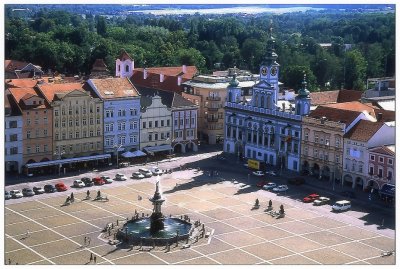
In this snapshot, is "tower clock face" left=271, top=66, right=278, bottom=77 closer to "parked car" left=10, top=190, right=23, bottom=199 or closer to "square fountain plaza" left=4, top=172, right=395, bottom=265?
"square fountain plaza" left=4, top=172, right=395, bottom=265

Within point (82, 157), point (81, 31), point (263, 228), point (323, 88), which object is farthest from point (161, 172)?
point (81, 31)

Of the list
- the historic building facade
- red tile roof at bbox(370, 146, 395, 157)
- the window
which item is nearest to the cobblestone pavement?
red tile roof at bbox(370, 146, 395, 157)

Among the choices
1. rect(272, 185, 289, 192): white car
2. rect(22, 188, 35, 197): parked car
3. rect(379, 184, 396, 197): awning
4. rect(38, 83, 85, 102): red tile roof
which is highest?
rect(38, 83, 85, 102): red tile roof

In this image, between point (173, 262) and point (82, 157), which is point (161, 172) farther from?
point (173, 262)

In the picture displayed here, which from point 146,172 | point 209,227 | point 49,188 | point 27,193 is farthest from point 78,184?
point 209,227

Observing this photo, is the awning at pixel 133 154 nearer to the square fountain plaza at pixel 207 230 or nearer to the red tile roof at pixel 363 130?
the square fountain plaza at pixel 207 230

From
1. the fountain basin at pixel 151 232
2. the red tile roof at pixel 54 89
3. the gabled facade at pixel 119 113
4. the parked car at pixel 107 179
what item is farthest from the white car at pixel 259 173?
the red tile roof at pixel 54 89
